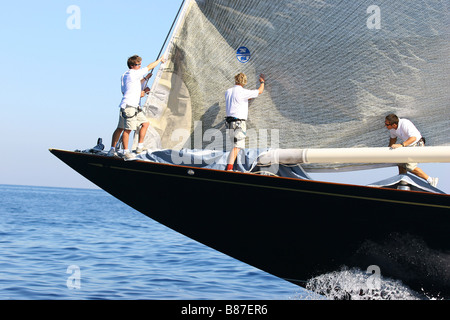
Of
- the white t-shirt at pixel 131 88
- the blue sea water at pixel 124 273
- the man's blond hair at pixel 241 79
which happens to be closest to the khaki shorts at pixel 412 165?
the man's blond hair at pixel 241 79

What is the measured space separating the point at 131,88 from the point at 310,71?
259 cm

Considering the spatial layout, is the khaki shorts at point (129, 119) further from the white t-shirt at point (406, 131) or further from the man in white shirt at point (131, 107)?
the white t-shirt at point (406, 131)

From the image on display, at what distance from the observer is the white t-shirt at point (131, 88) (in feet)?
30.1

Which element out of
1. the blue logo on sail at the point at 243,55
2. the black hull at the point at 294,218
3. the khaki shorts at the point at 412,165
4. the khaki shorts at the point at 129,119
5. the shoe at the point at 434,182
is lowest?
the black hull at the point at 294,218

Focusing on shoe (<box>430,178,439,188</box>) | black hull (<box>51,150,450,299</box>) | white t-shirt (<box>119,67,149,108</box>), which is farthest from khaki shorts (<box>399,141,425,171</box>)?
white t-shirt (<box>119,67,149,108</box>)

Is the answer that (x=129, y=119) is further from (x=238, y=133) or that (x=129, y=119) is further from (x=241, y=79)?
(x=241, y=79)

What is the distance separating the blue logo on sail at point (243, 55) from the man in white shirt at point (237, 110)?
64 centimetres

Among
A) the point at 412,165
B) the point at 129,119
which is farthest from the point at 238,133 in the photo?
the point at 412,165

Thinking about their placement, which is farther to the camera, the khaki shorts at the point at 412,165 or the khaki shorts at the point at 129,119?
the khaki shorts at the point at 129,119

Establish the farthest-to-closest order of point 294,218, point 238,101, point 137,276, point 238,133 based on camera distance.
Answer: point 137,276
point 238,101
point 238,133
point 294,218

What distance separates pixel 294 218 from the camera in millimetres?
8477

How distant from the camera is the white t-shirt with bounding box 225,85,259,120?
29.4ft
